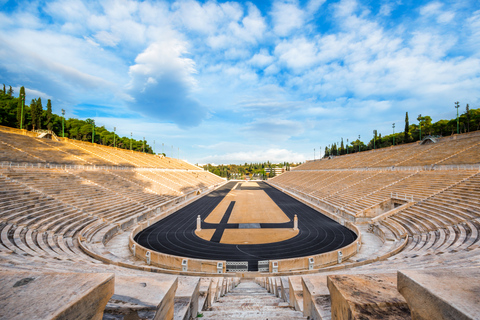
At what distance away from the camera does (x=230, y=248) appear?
14312mm

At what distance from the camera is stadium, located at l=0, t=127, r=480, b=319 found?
5.74 ft

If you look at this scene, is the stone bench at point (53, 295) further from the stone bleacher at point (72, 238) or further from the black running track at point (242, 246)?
the black running track at point (242, 246)

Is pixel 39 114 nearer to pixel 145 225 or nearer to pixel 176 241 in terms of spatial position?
pixel 145 225

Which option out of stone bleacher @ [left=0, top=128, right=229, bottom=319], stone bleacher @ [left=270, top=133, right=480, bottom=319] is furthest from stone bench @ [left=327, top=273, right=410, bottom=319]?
stone bleacher @ [left=0, top=128, right=229, bottom=319]

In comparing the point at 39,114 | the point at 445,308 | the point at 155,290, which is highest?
the point at 39,114

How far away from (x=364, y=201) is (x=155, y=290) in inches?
987

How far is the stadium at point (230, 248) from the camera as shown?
175cm

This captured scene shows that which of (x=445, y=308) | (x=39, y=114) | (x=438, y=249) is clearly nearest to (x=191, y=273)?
(x=445, y=308)

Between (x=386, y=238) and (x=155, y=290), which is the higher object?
(x=155, y=290)

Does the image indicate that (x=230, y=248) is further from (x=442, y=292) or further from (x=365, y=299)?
(x=442, y=292)

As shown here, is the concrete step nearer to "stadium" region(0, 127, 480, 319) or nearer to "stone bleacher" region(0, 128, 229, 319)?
"stadium" region(0, 127, 480, 319)

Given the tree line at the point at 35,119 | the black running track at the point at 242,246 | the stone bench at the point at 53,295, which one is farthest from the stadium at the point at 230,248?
the tree line at the point at 35,119

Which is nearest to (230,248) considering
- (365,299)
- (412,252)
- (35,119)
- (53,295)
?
(412,252)

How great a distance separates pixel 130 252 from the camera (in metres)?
13.2
